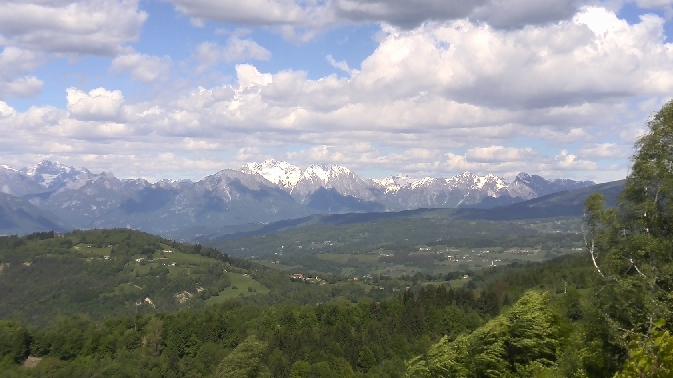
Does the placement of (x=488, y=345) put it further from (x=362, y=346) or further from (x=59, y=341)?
(x=59, y=341)

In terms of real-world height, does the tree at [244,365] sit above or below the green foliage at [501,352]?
below

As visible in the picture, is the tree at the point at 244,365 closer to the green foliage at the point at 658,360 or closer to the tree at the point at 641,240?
the tree at the point at 641,240

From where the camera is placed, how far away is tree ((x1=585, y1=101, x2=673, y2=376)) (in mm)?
29906

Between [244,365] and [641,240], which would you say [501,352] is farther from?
[244,365]

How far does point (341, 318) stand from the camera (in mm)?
154500

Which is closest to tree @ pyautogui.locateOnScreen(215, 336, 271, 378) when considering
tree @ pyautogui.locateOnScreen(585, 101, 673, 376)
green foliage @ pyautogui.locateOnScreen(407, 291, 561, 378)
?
green foliage @ pyautogui.locateOnScreen(407, 291, 561, 378)

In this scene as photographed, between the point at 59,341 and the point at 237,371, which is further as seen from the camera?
the point at 59,341

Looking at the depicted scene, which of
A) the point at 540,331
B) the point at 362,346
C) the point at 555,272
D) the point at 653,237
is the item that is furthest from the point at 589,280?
the point at 555,272

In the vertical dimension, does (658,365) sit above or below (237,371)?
above

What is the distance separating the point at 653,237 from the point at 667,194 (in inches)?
97.7

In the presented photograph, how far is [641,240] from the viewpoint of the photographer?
3088 cm

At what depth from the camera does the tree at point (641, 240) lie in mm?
29906

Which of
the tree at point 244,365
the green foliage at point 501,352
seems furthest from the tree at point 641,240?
the tree at point 244,365

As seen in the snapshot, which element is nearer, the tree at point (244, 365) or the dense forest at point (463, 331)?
the dense forest at point (463, 331)
